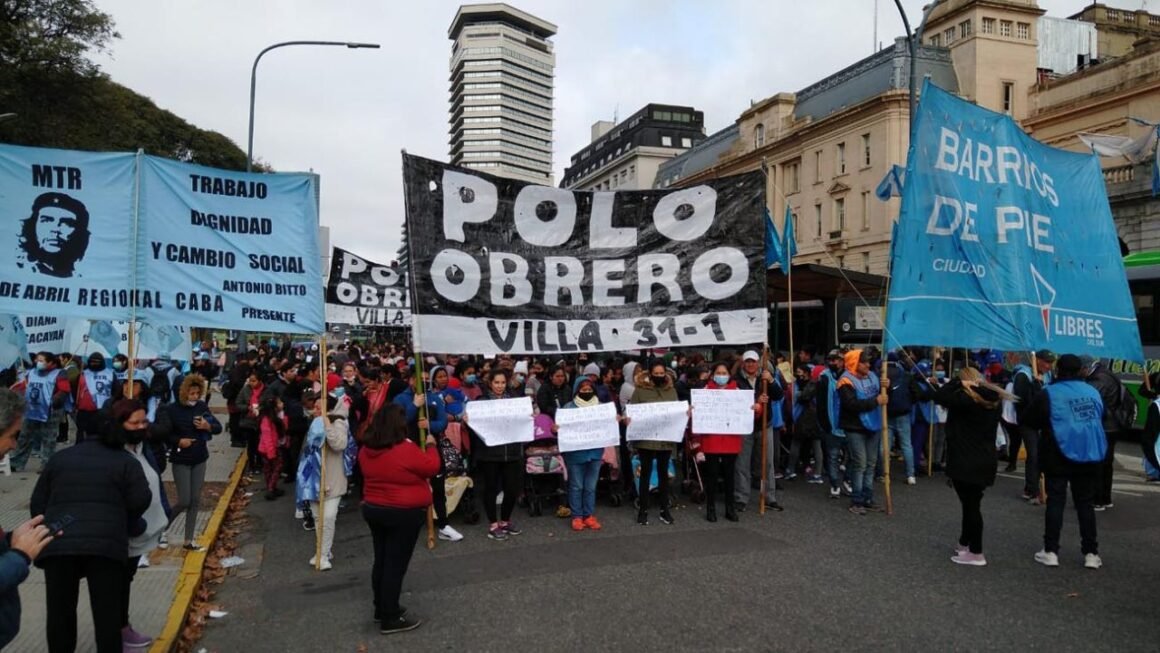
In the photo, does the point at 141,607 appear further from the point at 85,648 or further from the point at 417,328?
the point at 417,328

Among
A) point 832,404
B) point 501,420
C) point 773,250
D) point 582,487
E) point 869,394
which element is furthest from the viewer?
point 773,250

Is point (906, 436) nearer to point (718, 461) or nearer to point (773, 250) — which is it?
point (773, 250)

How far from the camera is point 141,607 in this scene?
5312mm

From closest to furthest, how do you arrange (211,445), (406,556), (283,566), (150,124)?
(406,556), (283,566), (211,445), (150,124)

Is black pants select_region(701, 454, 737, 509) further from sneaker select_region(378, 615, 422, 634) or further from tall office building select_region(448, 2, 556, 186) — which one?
tall office building select_region(448, 2, 556, 186)

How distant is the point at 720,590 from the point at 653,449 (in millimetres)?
2422

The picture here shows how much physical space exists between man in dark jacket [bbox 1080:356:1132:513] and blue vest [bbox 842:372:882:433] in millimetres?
2324

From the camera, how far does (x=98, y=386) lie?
30.0 feet

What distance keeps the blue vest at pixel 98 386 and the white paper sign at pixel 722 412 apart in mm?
7343

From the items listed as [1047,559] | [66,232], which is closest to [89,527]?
[66,232]

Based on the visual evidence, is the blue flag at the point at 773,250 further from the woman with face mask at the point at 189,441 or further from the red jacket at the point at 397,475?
the woman with face mask at the point at 189,441

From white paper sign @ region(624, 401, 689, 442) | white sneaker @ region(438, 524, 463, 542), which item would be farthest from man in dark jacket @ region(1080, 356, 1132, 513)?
white sneaker @ region(438, 524, 463, 542)

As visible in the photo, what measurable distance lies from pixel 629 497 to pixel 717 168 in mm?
55144

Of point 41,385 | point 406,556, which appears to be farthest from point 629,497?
point 41,385
